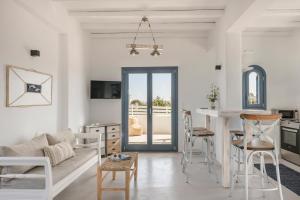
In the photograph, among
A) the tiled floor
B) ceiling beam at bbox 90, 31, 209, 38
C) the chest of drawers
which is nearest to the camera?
the tiled floor

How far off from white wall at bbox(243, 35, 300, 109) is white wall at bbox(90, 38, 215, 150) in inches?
41.8

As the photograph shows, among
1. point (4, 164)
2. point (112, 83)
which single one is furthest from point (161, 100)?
point (4, 164)

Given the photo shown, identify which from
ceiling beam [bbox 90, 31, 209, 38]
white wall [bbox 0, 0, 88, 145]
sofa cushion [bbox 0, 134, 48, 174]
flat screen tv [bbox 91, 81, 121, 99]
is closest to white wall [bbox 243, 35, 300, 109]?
ceiling beam [bbox 90, 31, 209, 38]

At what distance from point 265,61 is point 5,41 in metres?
5.58

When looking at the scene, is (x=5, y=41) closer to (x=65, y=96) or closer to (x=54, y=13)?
(x=54, y=13)

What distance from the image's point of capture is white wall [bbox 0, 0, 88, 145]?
3.43 metres

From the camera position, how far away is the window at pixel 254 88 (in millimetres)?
6395

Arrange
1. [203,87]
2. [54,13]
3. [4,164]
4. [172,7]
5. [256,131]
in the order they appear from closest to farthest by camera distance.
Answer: [4,164], [256,131], [54,13], [172,7], [203,87]

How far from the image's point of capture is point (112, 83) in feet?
22.2

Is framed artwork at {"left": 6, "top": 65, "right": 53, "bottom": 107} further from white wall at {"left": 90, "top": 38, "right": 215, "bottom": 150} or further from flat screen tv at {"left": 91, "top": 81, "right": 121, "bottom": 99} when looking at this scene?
white wall at {"left": 90, "top": 38, "right": 215, "bottom": 150}

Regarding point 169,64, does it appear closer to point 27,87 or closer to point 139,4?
point 139,4

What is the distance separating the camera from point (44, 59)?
448 cm

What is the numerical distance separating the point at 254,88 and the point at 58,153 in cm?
487

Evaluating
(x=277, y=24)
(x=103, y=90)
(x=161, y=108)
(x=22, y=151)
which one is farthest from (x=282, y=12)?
(x=22, y=151)
